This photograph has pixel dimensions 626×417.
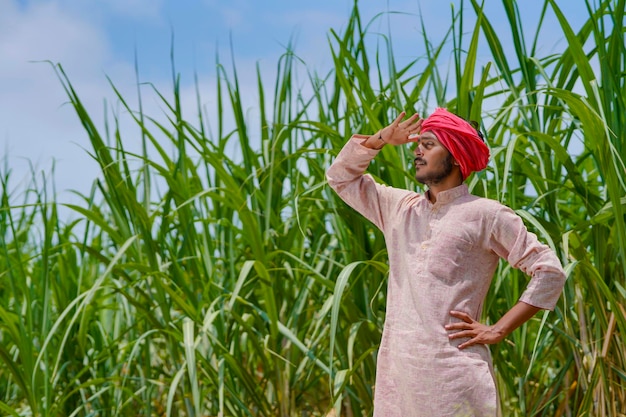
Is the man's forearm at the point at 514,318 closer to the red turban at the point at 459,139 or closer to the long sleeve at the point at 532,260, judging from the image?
the long sleeve at the point at 532,260

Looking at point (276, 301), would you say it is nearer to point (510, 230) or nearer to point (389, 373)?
point (389, 373)

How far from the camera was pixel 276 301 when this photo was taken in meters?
2.14

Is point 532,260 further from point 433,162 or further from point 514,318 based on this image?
point 433,162

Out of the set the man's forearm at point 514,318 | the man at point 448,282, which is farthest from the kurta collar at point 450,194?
the man's forearm at point 514,318

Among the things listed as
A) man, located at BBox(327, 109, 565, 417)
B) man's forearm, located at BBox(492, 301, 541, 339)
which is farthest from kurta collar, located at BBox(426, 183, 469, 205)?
man's forearm, located at BBox(492, 301, 541, 339)

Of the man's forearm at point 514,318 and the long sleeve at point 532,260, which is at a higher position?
the long sleeve at point 532,260

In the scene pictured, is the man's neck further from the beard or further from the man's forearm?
the man's forearm

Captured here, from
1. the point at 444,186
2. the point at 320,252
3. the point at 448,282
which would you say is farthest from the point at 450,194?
the point at 320,252

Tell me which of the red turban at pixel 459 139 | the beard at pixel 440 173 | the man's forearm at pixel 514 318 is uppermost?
the red turban at pixel 459 139

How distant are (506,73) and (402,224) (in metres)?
0.59

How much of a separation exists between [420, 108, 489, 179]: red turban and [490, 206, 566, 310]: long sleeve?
0.09 m

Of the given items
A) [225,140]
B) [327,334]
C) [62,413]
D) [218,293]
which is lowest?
[62,413]

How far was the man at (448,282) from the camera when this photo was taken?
1442 mm

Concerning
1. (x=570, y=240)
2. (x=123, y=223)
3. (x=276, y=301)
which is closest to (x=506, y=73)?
(x=570, y=240)
